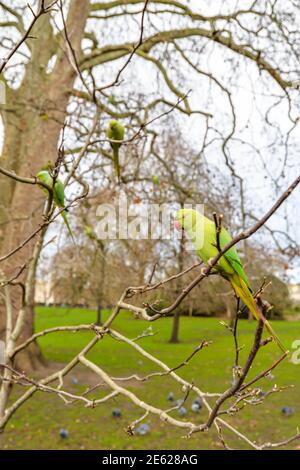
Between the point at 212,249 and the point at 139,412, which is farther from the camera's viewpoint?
the point at 139,412

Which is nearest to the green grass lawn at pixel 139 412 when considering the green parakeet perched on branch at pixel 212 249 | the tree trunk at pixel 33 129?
the green parakeet perched on branch at pixel 212 249

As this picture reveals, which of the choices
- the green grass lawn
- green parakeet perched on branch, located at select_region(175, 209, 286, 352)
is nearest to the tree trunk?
the green grass lawn

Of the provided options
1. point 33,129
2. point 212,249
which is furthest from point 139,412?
point 212,249

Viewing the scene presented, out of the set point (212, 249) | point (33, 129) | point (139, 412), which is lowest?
point (139, 412)

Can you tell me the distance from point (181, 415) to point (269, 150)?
11.5 ft

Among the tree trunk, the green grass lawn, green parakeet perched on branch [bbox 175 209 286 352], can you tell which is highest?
the tree trunk

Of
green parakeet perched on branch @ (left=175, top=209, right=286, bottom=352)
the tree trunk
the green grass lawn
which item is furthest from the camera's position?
the tree trunk

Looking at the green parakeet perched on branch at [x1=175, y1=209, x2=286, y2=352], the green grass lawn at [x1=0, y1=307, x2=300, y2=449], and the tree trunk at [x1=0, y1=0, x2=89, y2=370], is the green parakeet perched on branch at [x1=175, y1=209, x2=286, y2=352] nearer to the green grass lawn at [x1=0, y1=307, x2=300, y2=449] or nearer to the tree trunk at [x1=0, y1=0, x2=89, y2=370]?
the green grass lawn at [x1=0, y1=307, x2=300, y2=449]

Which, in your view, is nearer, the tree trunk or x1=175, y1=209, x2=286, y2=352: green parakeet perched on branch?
x1=175, y1=209, x2=286, y2=352: green parakeet perched on branch

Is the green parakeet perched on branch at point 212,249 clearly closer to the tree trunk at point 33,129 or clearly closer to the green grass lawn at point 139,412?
the green grass lawn at point 139,412

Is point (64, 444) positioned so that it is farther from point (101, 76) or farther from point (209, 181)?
point (101, 76)

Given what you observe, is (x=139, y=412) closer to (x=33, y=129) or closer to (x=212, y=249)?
(x=33, y=129)

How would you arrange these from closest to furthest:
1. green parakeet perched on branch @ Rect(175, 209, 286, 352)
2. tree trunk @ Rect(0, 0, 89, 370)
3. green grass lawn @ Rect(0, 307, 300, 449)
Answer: green parakeet perched on branch @ Rect(175, 209, 286, 352), green grass lawn @ Rect(0, 307, 300, 449), tree trunk @ Rect(0, 0, 89, 370)

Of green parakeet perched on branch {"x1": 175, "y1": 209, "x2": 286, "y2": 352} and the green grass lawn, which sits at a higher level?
green parakeet perched on branch {"x1": 175, "y1": 209, "x2": 286, "y2": 352}
